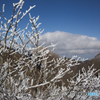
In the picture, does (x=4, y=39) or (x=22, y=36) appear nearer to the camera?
(x=4, y=39)

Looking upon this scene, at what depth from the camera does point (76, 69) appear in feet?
51.1

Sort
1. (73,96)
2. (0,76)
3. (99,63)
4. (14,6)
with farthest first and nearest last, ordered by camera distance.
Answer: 1. (99,63)
2. (73,96)
3. (0,76)
4. (14,6)

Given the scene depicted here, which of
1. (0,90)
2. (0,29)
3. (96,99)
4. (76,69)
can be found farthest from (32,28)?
(76,69)

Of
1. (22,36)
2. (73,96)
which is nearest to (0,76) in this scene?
(22,36)

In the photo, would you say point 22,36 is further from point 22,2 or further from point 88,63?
point 88,63

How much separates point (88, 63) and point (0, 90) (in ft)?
51.9

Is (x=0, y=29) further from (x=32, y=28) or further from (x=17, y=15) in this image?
(x=32, y=28)

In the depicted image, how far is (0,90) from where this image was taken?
2076 millimetres

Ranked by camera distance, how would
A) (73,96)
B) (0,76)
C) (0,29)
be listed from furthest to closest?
(73,96), (0,76), (0,29)

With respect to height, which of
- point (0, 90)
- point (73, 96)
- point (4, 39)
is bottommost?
point (73, 96)

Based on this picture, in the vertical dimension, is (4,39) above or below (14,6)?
below

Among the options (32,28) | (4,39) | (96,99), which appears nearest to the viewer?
(4,39)

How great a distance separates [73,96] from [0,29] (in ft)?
12.1

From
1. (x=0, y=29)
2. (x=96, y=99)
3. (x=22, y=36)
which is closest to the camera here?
(x=0, y=29)
